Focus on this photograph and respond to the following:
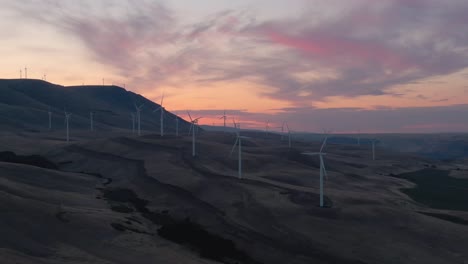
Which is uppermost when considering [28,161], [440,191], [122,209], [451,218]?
[28,161]

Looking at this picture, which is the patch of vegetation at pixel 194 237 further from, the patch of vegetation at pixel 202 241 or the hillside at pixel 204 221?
the hillside at pixel 204 221

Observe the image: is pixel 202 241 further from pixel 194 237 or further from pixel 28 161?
pixel 28 161

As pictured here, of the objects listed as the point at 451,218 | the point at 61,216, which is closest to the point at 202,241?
the point at 61,216

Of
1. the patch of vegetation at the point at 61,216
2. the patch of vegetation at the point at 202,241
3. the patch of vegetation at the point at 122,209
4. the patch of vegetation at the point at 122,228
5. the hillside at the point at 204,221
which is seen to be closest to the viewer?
the hillside at the point at 204,221

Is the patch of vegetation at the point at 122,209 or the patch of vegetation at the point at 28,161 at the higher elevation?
the patch of vegetation at the point at 28,161

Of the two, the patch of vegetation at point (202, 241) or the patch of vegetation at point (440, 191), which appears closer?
the patch of vegetation at point (202, 241)

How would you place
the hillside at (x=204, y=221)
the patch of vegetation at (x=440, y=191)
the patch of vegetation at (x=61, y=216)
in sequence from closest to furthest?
the hillside at (x=204, y=221), the patch of vegetation at (x=61, y=216), the patch of vegetation at (x=440, y=191)

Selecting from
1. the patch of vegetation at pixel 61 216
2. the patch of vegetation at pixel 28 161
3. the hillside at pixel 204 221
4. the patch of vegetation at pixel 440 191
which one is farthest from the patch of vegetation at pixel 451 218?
the patch of vegetation at pixel 28 161

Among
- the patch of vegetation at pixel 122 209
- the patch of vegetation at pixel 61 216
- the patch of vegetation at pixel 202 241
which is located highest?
the patch of vegetation at pixel 61 216

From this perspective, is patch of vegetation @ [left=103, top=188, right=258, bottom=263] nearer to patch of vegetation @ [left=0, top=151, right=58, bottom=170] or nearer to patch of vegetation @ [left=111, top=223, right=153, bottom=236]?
patch of vegetation @ [left=111, top=223, right=153, bottom=236]
